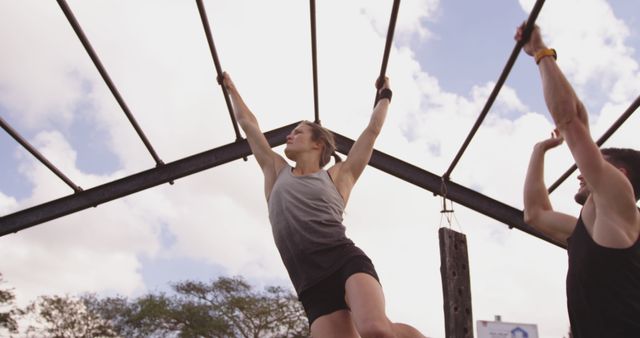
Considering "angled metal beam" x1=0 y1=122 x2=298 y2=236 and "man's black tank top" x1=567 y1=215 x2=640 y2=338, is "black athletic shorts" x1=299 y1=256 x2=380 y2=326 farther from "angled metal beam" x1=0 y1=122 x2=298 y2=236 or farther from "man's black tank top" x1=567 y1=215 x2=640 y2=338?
"angled metal beam" x1=0 y1=122 x2=298 y2=236

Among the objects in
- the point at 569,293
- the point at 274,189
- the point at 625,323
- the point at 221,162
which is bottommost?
the point at 625,323

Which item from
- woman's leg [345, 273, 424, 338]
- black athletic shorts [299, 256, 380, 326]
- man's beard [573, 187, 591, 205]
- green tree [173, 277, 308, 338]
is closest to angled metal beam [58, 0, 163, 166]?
black athletic shorts [299, 256, 380, 326]

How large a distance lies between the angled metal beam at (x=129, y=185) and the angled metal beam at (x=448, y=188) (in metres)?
0.78

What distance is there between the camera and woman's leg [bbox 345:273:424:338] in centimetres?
185

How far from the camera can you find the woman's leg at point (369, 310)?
185cm

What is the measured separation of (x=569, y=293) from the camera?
161 centimetres

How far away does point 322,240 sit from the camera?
2.19 metres

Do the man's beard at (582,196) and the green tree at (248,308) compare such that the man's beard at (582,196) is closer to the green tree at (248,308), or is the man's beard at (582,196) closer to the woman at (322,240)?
the woman at (322,240)

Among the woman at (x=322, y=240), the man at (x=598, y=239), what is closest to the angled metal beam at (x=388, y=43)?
the woman at (x=322, y=240)

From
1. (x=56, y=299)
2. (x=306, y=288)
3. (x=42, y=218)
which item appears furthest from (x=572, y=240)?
(x=56, y=299)

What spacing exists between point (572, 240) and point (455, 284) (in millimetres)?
2538

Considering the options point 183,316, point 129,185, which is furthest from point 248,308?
point 129,185

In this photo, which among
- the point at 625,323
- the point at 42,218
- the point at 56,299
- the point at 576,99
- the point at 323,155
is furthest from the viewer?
the point at 56,299

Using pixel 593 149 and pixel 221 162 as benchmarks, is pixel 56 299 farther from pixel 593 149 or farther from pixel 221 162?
pixel 593 149
